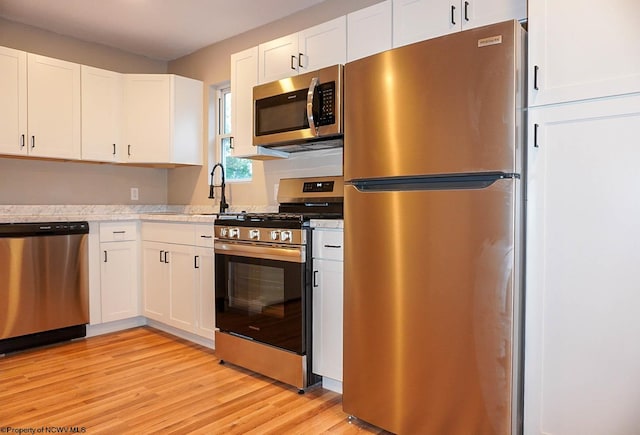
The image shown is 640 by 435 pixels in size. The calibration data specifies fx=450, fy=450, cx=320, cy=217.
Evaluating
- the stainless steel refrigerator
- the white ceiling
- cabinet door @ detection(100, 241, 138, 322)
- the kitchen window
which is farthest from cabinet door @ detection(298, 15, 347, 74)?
cabinet door @ detection(100, 241, 138, 322)

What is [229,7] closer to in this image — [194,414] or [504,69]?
[504,69]

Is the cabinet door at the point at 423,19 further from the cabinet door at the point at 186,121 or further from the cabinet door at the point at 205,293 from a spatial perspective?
the cabinet door at the point at 186,121

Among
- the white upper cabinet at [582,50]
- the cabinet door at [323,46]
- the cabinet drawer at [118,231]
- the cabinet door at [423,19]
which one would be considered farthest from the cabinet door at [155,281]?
the white upper cabinet at [582,50]

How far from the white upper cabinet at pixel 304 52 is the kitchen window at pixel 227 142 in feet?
3.30

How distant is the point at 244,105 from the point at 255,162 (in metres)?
0.59

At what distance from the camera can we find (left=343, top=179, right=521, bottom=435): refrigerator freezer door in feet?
5.39

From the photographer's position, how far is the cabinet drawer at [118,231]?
3566 mm

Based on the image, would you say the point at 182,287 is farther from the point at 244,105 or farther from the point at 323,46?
the point at 323,46

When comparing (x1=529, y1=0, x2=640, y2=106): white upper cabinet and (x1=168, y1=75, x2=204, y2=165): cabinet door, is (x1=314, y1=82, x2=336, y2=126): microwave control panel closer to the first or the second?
(x1=529, y1=0, x2=640, y2=106): white upper cabinet

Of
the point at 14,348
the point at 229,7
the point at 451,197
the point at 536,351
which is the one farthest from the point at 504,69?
the point at 14,348

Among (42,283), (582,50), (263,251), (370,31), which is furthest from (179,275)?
(582,50)

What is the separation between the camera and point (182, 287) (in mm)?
3344

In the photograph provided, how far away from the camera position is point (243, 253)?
2750mm

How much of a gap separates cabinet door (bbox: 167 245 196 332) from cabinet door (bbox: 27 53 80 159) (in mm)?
1222
